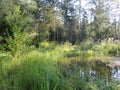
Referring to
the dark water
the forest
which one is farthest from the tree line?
the dark water

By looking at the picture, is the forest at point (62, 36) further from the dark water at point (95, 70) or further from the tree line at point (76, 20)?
the dark water at point (95, 70)

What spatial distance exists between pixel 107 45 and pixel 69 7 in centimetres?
1494

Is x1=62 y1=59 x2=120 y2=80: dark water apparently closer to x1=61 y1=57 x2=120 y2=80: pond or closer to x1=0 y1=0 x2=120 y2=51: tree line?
x1=61 y1=57 x2=120 y2=80: pond

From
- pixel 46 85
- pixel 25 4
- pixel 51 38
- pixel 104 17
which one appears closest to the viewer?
pixel 46 85

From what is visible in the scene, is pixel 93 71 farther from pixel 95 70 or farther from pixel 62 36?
pixel 62 36

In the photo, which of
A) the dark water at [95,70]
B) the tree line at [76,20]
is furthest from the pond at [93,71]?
the tree line at [76,20]

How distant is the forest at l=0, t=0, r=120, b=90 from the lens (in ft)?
11.6

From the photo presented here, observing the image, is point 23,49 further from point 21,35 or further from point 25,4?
point 25,4

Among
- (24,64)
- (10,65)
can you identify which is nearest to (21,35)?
(10,65)

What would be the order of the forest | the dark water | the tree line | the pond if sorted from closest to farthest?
1. the forest
2. the pond
3. the dark water
4. the tree line

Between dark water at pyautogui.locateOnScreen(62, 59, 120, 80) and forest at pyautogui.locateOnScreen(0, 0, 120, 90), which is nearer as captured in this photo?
forest at pyautogui.locateOnScreen(0, 0, 120, 90)

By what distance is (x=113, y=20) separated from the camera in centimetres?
2906

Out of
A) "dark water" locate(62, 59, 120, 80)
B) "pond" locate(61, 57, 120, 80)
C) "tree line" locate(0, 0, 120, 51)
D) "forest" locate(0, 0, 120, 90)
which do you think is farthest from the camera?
"tree line" locate(0, 0, 120, 51)

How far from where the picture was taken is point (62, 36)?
82.7ft
